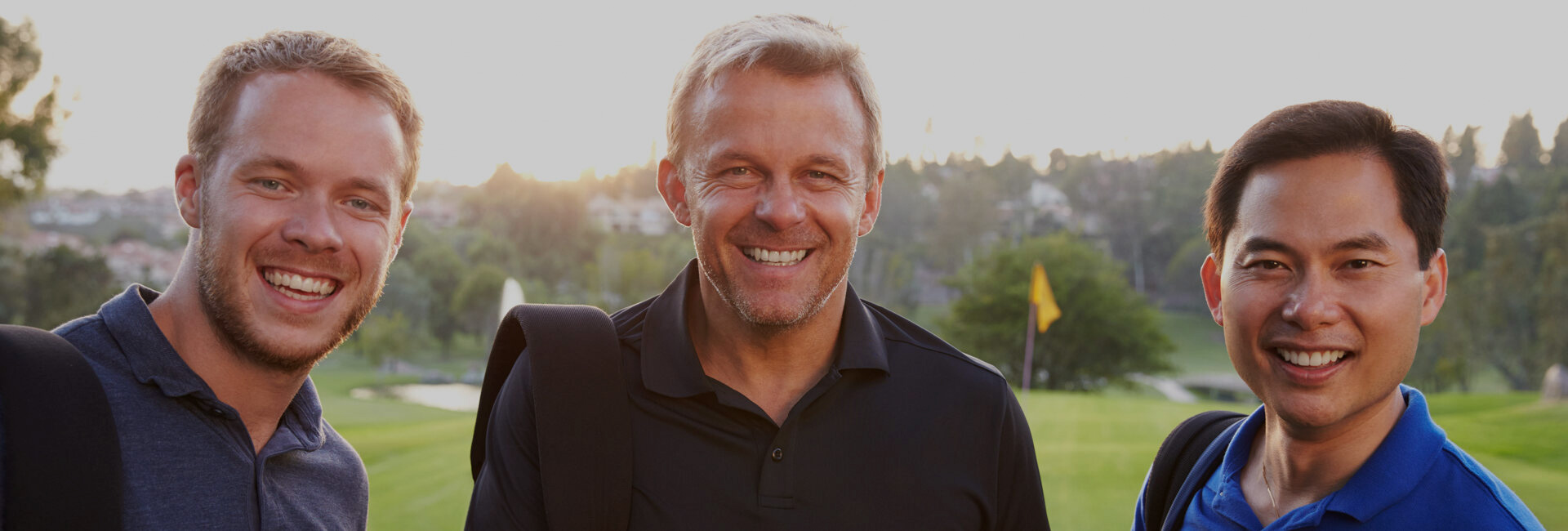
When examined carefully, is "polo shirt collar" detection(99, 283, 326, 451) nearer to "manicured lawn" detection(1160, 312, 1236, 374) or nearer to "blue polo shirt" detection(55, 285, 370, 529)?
"blue polo shirt" detection(55, 285, 370, 529)

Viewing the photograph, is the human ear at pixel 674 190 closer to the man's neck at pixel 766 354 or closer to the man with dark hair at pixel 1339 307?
the man's neck at pixel 766 354

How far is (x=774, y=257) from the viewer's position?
2.49m

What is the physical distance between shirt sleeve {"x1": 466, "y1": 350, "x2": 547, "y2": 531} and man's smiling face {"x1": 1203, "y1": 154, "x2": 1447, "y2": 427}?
168cm

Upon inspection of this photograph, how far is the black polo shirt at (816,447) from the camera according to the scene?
238 cm

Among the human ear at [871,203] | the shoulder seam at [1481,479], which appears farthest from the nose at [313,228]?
the shoulder seam at [1481,479]

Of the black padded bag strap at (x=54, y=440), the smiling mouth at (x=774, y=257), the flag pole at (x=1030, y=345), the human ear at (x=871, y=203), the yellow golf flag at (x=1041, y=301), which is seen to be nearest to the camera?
the black padded bag strap at (x=54, y=440)

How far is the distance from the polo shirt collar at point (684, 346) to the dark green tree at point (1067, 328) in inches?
2007

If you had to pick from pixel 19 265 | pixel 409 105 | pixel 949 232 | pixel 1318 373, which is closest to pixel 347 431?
pixel 409 105

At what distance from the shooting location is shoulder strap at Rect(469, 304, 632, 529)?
231cm

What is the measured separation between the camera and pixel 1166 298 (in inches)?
3155

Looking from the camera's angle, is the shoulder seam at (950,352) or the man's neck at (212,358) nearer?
the man's neck at (212,358)

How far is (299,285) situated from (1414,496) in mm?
2595

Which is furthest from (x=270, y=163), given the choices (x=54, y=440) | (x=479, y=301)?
(x=479, y=301)

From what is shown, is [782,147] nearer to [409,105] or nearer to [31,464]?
[409,105]
